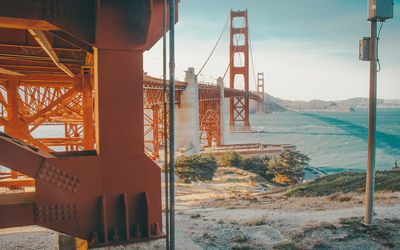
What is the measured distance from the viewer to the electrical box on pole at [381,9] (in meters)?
6.82

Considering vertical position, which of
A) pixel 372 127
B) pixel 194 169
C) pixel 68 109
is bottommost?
pixel 194 169

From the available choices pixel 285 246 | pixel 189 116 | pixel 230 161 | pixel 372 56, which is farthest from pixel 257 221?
pixel 189 116

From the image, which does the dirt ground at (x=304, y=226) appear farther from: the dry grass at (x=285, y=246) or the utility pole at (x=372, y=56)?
the utility pole at (x=372, y=56)

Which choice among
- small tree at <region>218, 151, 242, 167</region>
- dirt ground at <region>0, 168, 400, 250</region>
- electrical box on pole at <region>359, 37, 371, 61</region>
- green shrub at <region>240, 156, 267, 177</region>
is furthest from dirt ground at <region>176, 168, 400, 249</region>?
small tree at <region>218, 151, 242, 167</region>

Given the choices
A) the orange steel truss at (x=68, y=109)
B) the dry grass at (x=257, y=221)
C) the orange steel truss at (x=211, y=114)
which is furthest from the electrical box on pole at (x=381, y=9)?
the orange steel truss at (x=211, y=114)

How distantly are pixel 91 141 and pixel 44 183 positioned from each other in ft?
26.7

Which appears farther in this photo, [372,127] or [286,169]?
[286,169]

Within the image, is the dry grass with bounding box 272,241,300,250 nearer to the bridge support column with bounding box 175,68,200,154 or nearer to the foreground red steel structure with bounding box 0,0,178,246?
the foreground red steel structure with bounding box 0,0,178,246

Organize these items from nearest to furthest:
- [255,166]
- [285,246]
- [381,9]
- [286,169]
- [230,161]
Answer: [285,246]
[381,9]
[286,169]
[255,166]
[230,161]

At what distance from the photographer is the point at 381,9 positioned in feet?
22.4

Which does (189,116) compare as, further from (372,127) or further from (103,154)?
(103,154)

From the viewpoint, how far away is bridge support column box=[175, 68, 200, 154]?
127 ft

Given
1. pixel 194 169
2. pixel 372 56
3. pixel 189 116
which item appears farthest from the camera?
pixel 189 116

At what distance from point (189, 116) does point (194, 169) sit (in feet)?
39.6
